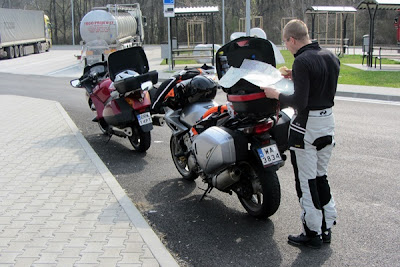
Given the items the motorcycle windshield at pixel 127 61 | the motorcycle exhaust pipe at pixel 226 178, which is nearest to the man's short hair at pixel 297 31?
the motorcycle exhaust pipe at pixel 226 178

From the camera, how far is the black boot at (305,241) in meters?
4.55

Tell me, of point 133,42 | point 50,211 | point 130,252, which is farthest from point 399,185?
point 133,42

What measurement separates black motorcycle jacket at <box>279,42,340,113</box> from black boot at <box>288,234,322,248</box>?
44.3 inches

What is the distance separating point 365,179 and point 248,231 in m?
2.27

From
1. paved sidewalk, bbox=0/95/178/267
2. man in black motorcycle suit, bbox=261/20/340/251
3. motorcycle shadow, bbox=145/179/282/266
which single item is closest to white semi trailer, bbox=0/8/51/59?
paved sidewalk, bbox=0/95/178/267

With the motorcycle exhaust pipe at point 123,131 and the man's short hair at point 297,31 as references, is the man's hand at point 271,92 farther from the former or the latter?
the motorcycle exhaust pipe at point 123,131

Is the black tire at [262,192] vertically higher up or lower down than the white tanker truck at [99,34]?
lower down

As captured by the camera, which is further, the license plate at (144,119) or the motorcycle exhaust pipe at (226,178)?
the license plate at (144,119)

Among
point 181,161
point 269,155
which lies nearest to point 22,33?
point 181,161

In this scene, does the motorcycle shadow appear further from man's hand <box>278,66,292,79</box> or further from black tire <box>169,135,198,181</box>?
man's hand <box>278,66,292,79</box>

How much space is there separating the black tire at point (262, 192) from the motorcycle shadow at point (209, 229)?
129 millimetres

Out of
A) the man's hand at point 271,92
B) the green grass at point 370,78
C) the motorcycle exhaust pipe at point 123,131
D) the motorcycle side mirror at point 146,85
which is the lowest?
the green grass at point 370,78

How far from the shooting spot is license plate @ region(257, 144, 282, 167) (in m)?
4.77

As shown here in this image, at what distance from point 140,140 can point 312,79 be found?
4428mm
